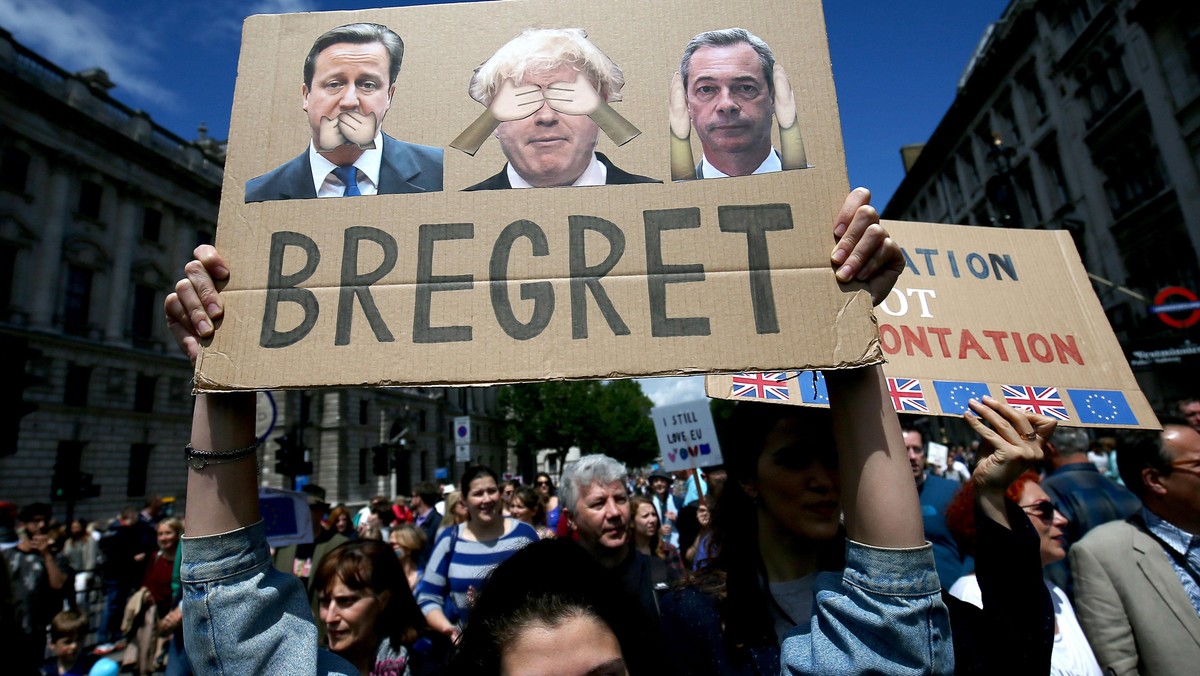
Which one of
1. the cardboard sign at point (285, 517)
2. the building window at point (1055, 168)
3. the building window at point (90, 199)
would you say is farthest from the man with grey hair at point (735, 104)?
the building window at point (90, 199)

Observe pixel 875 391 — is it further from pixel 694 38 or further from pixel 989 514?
pixel 694 38

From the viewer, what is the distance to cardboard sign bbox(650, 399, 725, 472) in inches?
301

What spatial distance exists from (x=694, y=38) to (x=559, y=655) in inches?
59.9

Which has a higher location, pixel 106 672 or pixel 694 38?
pixel 694 38

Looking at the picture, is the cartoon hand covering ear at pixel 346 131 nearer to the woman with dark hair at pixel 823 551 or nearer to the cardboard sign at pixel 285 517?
the woman with dark hair at pixel 823 551

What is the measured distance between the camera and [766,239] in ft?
4.91

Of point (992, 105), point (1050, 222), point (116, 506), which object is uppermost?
point (992, 105)

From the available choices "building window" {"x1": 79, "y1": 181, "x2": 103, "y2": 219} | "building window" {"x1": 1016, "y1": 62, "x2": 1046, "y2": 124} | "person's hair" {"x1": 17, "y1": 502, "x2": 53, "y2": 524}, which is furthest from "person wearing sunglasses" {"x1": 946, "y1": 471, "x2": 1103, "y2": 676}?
"building window" {"x1": 79, "y1": 181, "x2": 103, "y2": 219}

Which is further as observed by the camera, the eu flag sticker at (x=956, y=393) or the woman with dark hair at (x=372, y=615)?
the woman with dark hair at (x=372, y=615)

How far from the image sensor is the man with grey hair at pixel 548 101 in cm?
160

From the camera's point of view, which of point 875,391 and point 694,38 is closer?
point 875,391

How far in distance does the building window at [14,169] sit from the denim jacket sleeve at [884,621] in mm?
37749

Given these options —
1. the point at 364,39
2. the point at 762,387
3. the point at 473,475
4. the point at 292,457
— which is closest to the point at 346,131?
the point at 364,39

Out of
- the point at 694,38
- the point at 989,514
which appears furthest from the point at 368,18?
the point at 989,514
